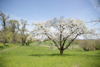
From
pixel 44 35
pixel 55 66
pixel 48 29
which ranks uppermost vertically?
pixel 48 29

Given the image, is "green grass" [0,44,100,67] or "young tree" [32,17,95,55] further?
"young tree" [32,17,95,55]

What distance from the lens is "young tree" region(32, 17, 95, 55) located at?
14.4 metres

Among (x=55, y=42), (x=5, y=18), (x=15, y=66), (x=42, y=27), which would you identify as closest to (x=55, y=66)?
(x=15, y=66)

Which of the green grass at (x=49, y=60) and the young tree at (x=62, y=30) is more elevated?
the young tree at (x=62, y=30)

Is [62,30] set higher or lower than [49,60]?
higher

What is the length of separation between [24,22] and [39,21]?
105ft

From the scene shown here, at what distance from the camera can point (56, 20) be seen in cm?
1570

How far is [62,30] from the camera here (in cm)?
1478

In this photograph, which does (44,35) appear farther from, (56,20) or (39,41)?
(56,20)

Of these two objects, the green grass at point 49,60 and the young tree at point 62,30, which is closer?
the green grass at point 49,60

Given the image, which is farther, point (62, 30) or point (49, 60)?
point (62, 30)

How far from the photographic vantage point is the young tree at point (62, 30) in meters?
14.4

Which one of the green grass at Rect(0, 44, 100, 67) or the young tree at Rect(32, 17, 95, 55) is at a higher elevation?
the young tree at Rect(32, 17, 95, 55)

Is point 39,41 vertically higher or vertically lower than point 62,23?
lower
